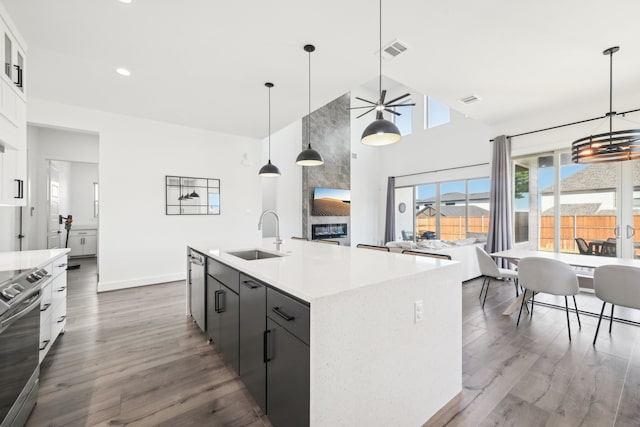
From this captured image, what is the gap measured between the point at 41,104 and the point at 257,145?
325 cm

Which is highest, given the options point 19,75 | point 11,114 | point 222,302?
point 19,75

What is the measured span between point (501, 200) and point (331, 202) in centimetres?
375

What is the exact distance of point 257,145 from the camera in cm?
576

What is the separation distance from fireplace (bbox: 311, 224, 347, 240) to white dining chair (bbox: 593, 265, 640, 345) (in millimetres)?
5091

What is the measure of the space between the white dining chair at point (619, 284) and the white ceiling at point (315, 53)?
2.20 m

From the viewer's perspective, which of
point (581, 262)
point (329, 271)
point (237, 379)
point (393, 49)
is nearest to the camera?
point (329, 271)

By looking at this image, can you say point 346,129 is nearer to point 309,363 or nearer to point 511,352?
point 511,352

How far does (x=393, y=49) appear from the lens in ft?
8.80

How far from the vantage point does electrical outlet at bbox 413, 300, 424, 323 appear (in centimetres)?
146

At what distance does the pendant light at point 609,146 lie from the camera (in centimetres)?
241

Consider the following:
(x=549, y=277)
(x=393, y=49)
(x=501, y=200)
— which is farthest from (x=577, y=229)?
(x=393, y=49)

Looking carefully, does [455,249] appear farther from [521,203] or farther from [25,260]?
[25,260]

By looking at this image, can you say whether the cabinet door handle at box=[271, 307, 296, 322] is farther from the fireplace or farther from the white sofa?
the fireplace

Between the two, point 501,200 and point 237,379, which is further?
point 501,200
